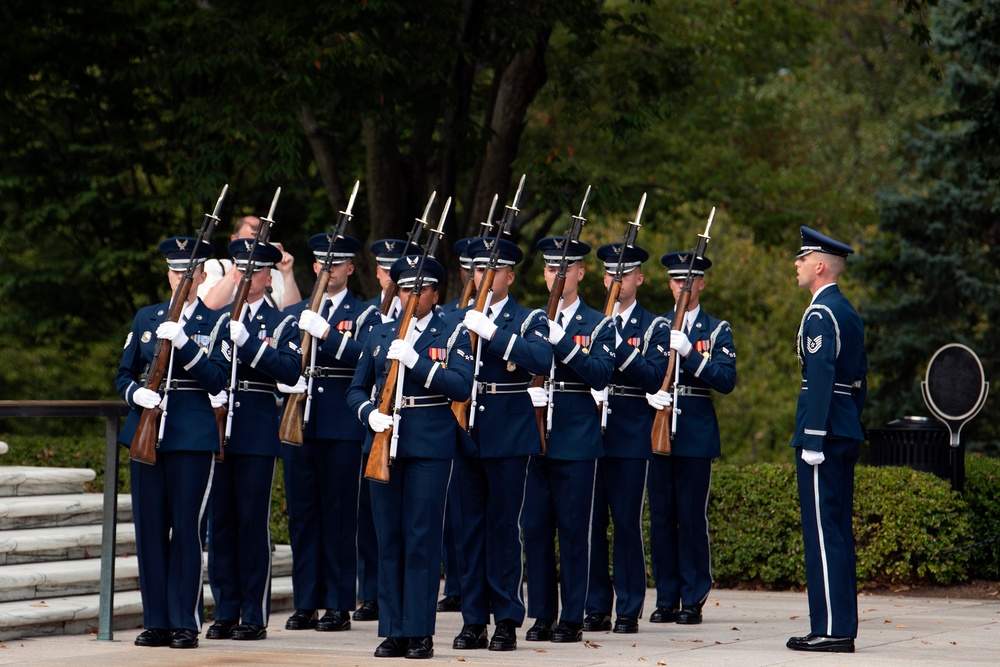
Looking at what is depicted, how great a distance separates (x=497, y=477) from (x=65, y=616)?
274cm

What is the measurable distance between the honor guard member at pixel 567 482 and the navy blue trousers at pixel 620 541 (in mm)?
Answer: 664

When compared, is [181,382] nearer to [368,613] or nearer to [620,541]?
[368,613]

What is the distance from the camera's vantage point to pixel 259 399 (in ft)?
29.3

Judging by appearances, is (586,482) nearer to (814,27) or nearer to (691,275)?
(691,275)

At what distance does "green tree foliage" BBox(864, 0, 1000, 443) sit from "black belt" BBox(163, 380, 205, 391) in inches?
528

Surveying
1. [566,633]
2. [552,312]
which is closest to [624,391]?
[552,312]

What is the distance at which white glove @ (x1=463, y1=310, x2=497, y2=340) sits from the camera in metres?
7.95

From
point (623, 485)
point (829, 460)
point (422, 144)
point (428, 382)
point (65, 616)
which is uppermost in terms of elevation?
point (422, 144)

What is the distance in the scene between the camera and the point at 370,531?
10016 mm

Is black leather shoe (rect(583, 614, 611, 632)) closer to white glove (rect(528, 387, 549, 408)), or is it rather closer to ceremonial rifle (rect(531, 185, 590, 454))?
ceremonial rifle (rect(531, 185, 590, 454))

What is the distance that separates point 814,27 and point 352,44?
33.2 ft

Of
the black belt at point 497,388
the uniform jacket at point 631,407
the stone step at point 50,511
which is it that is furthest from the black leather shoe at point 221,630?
the uniform jacket at point 631,407

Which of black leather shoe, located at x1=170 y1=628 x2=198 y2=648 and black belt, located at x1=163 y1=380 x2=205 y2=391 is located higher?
black belt, located at x1=163 y1=380 x2=205 y2=391

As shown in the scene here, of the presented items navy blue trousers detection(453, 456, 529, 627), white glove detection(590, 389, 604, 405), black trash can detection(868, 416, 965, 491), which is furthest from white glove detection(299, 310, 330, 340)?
black trash can detection(868, 416, 965, 491)
